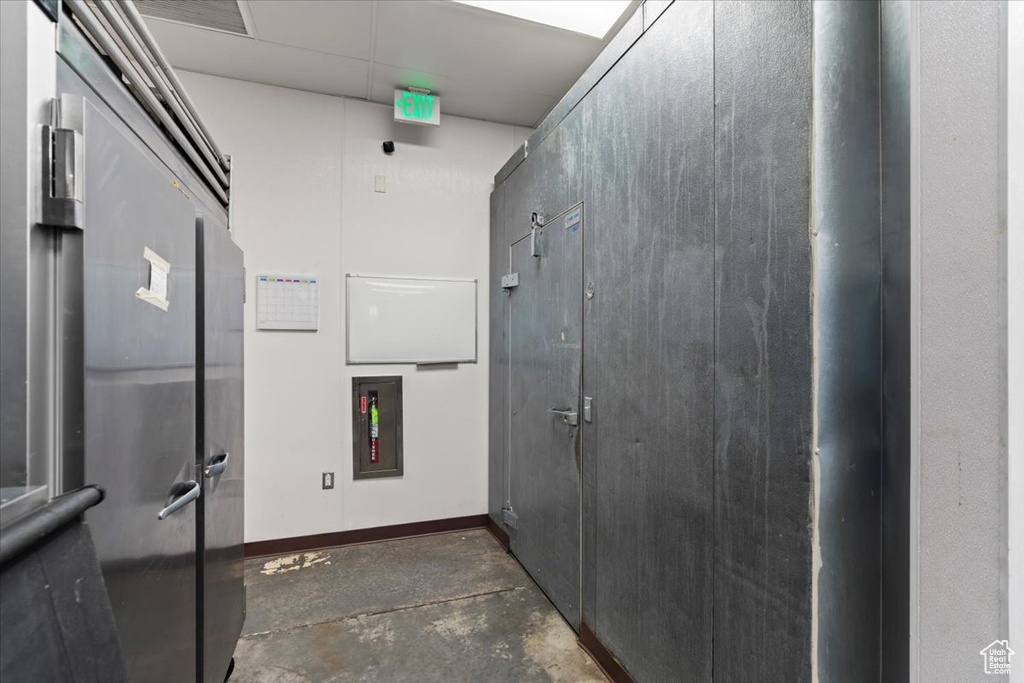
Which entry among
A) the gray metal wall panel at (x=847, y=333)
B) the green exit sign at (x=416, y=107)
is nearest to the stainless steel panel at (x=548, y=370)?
the green exit sign at (x=416, y=107)

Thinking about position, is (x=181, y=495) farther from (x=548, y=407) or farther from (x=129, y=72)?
(x=548, y=407)

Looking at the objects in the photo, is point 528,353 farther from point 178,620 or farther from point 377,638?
point 178,620

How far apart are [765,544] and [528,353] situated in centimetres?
170

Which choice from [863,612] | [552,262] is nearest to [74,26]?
[552,262]

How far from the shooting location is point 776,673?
106cm

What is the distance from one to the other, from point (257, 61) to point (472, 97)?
136 centimetres

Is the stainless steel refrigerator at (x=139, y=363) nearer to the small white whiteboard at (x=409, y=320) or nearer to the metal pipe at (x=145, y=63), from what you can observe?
the metal pipe at (x=145, y=63)

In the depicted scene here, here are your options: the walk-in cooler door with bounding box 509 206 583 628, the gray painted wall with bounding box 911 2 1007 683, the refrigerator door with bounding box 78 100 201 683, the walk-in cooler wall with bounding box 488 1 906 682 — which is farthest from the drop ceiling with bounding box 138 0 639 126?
the gray painted wall with bounding box 911 2 1007 683

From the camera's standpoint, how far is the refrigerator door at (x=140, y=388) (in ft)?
2.82

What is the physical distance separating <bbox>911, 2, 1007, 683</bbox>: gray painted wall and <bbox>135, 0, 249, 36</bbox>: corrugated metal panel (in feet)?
9.39

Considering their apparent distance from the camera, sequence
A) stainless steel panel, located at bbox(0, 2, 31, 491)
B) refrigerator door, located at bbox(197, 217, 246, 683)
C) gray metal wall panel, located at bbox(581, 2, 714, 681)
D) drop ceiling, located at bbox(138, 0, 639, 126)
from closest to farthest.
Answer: stainless steel panel, located at bbox(0, 2, 31, 491) → gray metal wall panel, located at bbox(581, 2, 714, 681) → refrigerator door, located at bbox(197, 217, 246, 683) → drop ceiling, located at bbox(138, 0, 639, 126)

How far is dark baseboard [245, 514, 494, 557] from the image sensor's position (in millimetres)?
2871

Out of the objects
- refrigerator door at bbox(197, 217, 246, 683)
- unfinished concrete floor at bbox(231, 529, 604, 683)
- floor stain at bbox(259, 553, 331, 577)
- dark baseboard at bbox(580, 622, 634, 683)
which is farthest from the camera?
→ floor stain at bbox(259, 553, 331, 577)

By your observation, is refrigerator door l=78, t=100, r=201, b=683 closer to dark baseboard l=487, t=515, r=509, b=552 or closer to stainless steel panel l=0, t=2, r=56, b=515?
stainless steel panel l=0, t=2, r=56, b=515
